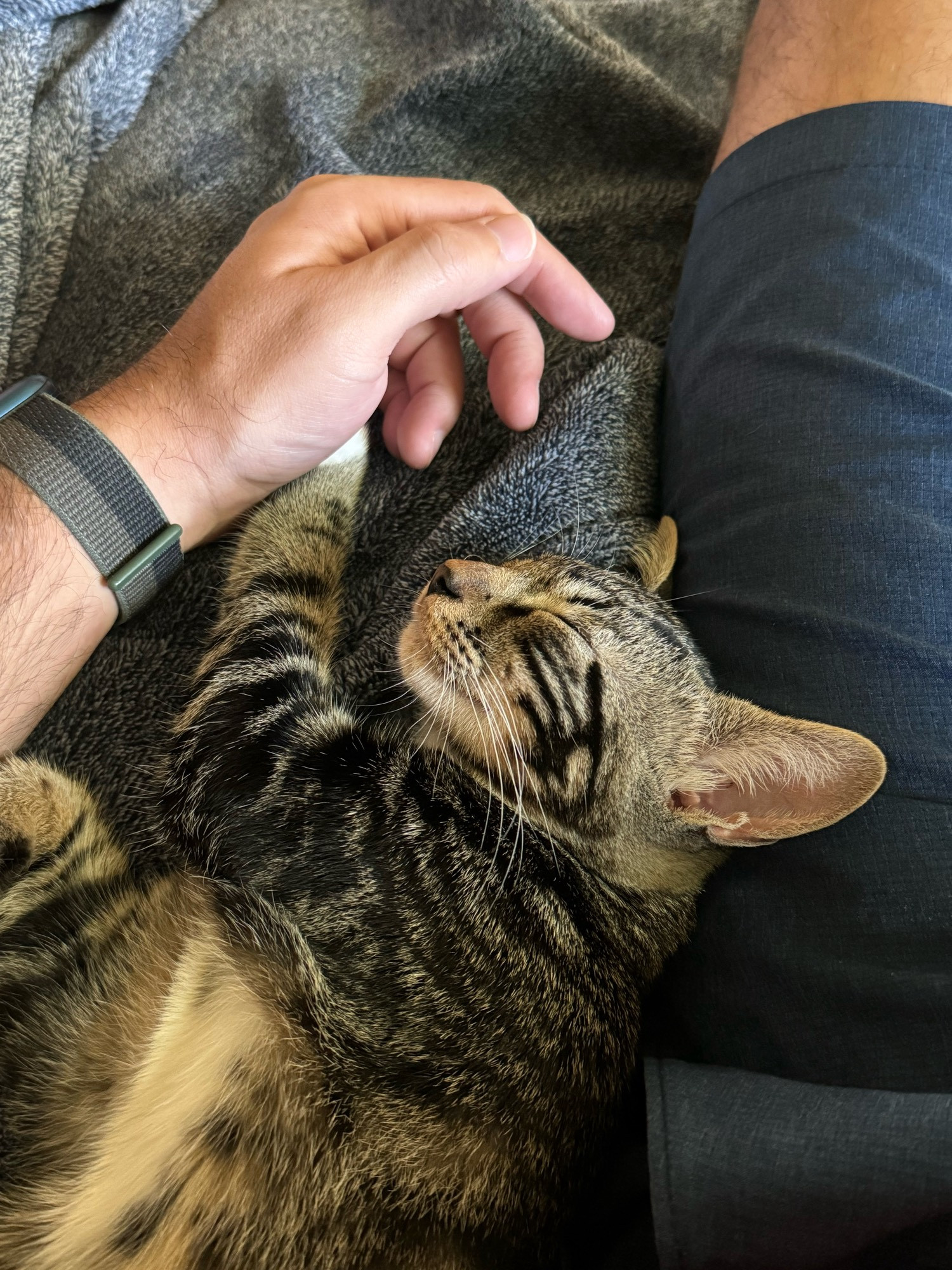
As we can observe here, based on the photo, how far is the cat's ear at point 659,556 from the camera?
114 centimetres

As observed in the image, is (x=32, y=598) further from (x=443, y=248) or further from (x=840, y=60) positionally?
(x=840, y=60)

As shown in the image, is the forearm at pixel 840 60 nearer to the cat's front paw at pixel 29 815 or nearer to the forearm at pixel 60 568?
the forearm at pixel 60 568

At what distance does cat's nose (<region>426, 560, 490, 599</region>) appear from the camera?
1083mm

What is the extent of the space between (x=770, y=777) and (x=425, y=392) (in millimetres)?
793

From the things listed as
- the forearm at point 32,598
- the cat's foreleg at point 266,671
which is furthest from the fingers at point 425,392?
the forearm at point 32,598

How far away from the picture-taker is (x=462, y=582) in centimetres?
108

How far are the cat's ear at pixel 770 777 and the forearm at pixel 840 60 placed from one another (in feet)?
2.94

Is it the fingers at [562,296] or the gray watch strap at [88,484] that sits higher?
the gray watch strap at [88,484]

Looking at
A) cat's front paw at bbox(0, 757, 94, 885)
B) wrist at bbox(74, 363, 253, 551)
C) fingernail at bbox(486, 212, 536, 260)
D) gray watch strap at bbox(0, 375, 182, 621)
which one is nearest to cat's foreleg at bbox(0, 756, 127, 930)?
cat's front paw at bbox(0, 757, 94, 885)

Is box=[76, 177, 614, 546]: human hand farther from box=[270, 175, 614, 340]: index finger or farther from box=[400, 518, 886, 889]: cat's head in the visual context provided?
box=[400, 518, 886, 889]: cat's head

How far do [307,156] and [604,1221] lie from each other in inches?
66.5

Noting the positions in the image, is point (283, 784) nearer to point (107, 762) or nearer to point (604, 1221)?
point (107, 762)

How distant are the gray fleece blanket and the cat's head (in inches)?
6.6

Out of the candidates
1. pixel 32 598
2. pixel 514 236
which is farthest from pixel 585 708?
pixel 32 598
